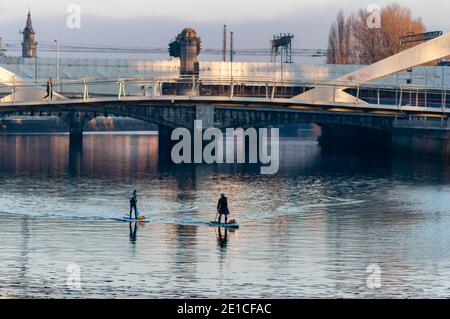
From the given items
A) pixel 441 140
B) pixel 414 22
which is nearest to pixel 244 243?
pixel 441 140

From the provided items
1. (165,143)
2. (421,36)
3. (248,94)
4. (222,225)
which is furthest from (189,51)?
(222,225)

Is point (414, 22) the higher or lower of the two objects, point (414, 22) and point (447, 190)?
the higher

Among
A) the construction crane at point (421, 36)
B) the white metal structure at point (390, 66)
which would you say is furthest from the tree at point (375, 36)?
the white metal structure at point (390, 66)

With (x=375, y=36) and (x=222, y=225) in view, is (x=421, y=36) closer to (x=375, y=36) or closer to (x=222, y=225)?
(x=375, y=36)

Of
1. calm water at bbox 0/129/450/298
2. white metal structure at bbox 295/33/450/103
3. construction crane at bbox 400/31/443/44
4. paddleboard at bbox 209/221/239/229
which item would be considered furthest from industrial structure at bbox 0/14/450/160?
paddleboard at bbox 209/221/239/229

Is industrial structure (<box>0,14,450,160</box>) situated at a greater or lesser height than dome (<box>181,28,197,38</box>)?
lesser

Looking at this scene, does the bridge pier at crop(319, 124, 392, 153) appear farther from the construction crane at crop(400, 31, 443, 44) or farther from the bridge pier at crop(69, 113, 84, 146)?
the bridge pier at crop(69, 113, 84, 146)

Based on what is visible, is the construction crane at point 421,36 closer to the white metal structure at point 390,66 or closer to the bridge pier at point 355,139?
the bridge pier at point 355,139

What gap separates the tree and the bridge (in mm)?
26409

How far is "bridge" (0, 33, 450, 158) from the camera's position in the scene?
3851 inches

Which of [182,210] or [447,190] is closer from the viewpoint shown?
[182,210]
